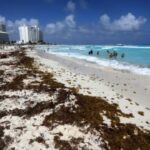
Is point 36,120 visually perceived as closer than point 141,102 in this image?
Yes

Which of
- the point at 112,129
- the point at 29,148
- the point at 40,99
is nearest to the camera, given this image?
the point at 29,148

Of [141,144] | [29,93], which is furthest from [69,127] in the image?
[29,93]

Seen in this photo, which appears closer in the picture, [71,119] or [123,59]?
[71,119]

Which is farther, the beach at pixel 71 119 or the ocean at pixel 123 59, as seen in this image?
the ocean at pixel 123 59

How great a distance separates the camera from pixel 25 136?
5.97 meters

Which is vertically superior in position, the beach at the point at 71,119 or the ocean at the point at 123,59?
the beach at the point at 71,119

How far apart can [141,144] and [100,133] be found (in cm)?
111

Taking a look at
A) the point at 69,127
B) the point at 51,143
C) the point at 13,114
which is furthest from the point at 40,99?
the point at 51,143

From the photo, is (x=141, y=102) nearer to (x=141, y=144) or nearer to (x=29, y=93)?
(x=141, y=144)

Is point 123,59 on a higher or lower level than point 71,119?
lower

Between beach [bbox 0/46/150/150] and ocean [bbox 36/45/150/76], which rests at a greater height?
beach [bbox 0/46/150/150]

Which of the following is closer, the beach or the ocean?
the beach

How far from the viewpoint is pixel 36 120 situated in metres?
6.98

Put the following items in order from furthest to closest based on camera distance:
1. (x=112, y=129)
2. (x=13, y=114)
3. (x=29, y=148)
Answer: (x=13, y=114) → (x=112, y=129) → (x=29, y=148)
